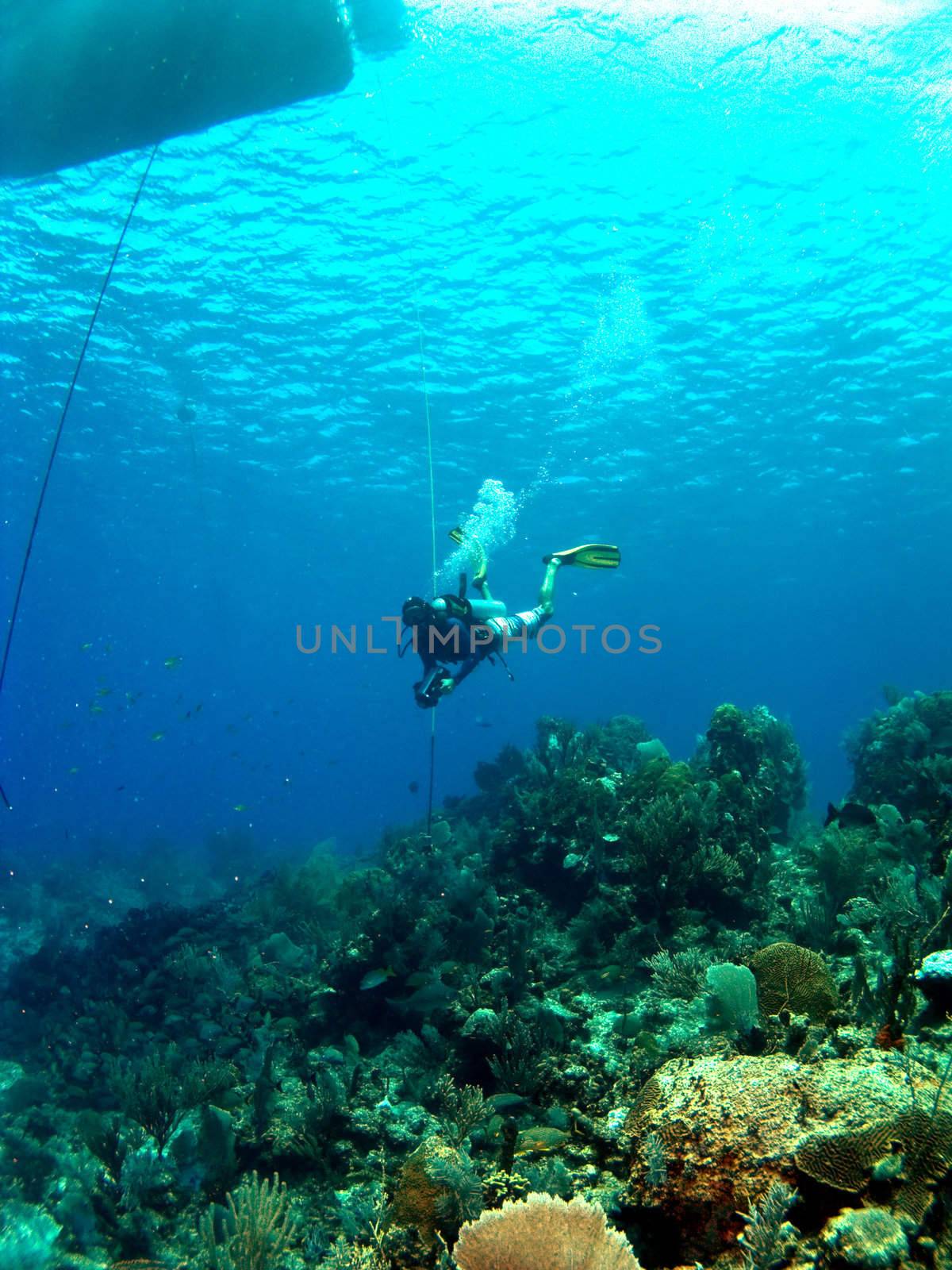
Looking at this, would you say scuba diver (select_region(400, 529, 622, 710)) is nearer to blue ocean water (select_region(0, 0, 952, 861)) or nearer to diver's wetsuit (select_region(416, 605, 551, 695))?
diver's wetsuit (select_region(416, 605, 551, 695))

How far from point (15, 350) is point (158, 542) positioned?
61.0ft

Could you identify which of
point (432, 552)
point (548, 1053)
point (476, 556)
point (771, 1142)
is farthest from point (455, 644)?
point (432, 552)

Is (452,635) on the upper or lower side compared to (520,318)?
lower

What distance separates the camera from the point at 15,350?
2145cm

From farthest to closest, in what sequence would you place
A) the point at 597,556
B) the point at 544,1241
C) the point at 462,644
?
the point at 597,556 → the point at 462,644 → the point at 544,1241

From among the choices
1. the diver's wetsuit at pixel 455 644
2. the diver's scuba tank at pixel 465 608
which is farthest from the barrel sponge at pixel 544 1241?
the diver's scuba tank at pixel 465 608

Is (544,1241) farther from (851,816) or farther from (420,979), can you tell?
(851,816)

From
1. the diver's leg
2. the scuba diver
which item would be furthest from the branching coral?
the diver's leg

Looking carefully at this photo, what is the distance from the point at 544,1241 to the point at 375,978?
165 inches

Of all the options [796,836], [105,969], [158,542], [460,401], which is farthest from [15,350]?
[796,836]

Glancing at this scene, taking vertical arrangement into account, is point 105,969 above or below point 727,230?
below

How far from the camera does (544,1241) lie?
2.58 m

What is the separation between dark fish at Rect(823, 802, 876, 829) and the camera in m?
7.83

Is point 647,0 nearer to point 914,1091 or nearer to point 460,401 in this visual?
point 460,401
